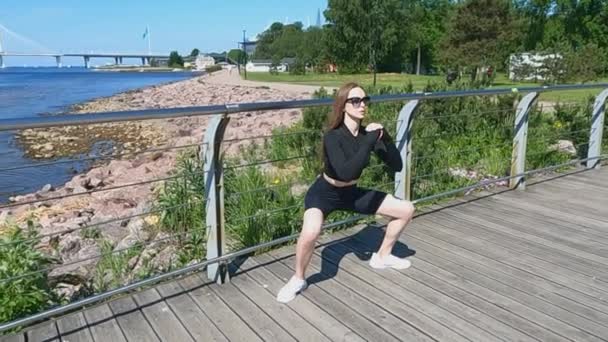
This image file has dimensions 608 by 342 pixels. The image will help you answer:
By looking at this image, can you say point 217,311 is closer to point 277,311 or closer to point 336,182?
point 277,311

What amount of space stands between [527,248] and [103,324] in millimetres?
2863

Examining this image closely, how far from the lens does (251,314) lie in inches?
106

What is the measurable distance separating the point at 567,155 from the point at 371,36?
137ft

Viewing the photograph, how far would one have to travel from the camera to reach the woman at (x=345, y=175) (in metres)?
2.72

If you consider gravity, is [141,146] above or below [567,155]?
below

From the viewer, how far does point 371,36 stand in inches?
1839

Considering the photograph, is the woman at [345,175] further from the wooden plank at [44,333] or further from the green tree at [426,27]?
the green tree at [426,27]

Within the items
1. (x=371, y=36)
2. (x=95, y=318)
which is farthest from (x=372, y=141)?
(x=371, y=36)

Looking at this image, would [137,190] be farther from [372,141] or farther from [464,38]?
[464,38]

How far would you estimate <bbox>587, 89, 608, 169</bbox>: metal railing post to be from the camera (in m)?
5.96

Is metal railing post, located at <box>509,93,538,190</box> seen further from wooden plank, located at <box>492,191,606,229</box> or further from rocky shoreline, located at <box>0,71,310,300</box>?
rocky shoreline, located at <box>0,71,310,300</box>

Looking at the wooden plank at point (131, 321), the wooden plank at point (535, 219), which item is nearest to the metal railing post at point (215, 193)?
the wooden plank at point (131, 321)

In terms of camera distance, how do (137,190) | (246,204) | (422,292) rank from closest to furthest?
(422,292) → (246,204) → (137,190)

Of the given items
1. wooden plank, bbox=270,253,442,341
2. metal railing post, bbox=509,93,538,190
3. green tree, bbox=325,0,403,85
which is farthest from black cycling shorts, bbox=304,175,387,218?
green tree, bbox=325,0,403,85
